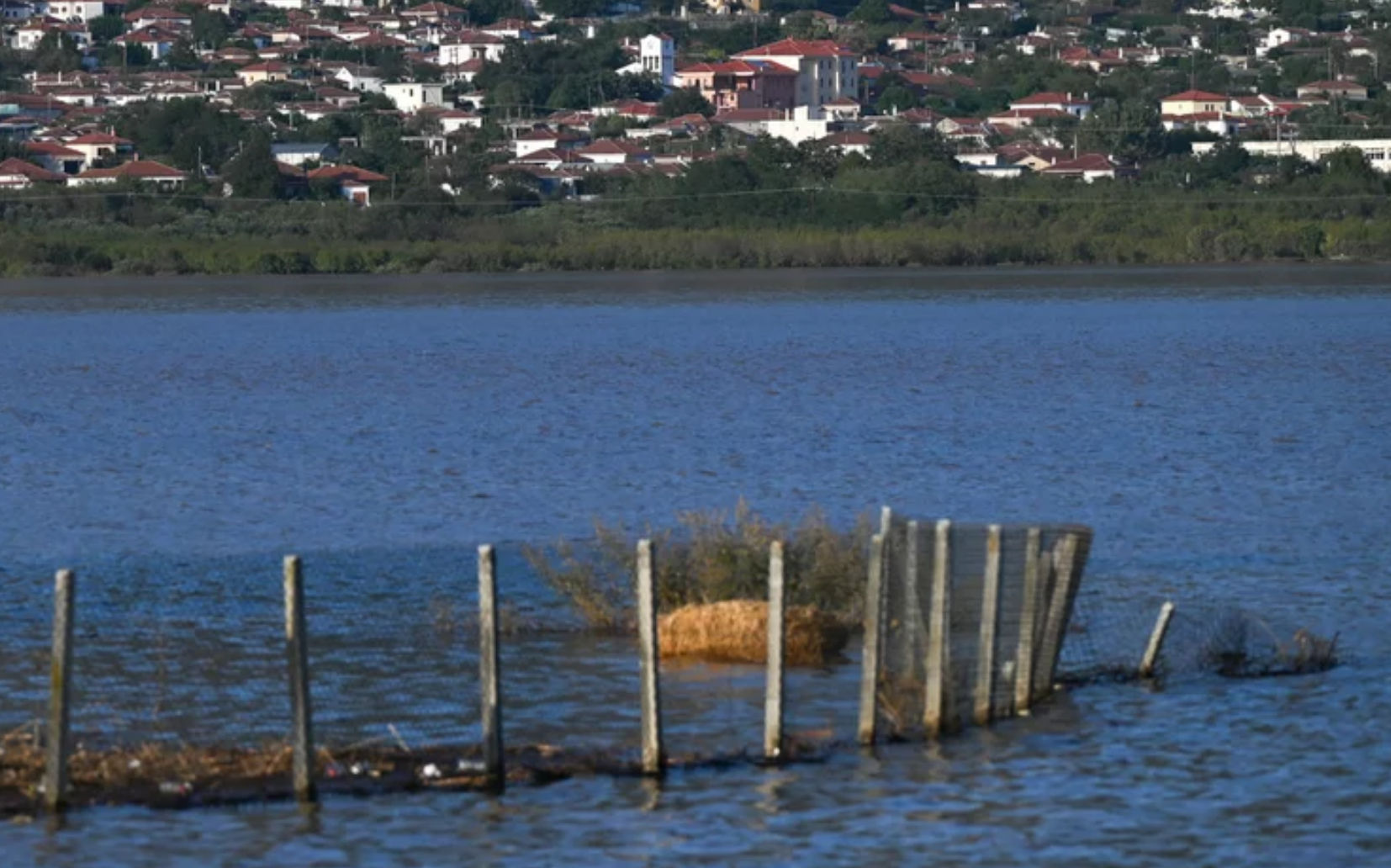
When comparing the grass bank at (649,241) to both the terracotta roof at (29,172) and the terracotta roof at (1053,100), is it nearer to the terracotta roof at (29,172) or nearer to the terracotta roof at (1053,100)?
the terracotta roof at (29,172)

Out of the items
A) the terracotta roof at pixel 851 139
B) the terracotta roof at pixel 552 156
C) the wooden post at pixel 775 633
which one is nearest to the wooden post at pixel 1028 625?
the wooden post at pixel 775 633

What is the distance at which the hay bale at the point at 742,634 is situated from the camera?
22062 mm

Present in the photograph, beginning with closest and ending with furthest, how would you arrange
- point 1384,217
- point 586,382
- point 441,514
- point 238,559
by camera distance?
point 238,559
point 441,514
point 586,382
point 1384,217

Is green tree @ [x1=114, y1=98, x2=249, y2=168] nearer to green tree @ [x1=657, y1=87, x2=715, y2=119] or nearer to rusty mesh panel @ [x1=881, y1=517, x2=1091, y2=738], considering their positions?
green tree @ [x1=657, y1=87, x2=715, y2=119]

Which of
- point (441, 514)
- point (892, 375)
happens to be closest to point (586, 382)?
point (892, 375)

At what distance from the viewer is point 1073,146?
491 ft

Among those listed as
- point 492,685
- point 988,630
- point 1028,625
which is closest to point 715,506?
point 1028,625

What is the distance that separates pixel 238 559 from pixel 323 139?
131 meters

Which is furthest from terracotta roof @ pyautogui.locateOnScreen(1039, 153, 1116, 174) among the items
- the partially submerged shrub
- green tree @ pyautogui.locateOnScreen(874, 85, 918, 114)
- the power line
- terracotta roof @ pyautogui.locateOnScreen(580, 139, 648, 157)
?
the partially submerged shrub

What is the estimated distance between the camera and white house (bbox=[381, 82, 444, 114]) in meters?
194

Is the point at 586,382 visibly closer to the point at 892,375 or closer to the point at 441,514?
the point at 892,375

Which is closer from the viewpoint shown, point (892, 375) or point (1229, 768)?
point (1229, 768)

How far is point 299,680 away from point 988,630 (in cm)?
457

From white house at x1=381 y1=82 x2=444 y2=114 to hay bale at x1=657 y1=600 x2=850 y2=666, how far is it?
567 ft
